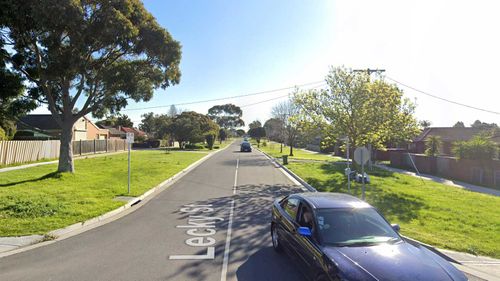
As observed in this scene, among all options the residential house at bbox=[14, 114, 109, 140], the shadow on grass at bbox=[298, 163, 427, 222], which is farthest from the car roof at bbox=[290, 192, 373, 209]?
the residential house at bbox=[14, 114, 109, 140]

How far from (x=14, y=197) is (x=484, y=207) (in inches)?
677

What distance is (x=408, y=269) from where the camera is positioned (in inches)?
172

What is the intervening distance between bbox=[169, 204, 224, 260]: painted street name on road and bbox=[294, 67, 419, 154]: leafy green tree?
1354 centimetres

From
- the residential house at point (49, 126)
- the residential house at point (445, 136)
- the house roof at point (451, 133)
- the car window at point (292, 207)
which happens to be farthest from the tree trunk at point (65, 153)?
the house roof at point (451, 133)

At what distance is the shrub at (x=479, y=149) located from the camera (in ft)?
81.3

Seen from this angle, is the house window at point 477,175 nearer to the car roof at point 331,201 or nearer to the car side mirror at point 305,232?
the car roof at point 331,201

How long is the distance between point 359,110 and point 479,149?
33.9 feet

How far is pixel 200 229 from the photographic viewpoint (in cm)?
910

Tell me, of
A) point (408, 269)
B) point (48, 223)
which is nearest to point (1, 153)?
point (48, 223)

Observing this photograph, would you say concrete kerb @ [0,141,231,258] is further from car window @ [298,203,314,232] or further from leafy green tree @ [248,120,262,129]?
leafy green tree @ [248,120,262,129]

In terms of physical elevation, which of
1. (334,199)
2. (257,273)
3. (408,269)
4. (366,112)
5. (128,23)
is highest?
(128,23)

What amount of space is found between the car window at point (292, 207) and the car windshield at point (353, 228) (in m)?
0.83

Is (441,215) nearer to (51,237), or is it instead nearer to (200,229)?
(200,229)

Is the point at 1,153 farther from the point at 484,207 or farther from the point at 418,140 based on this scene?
the point at 418,140
